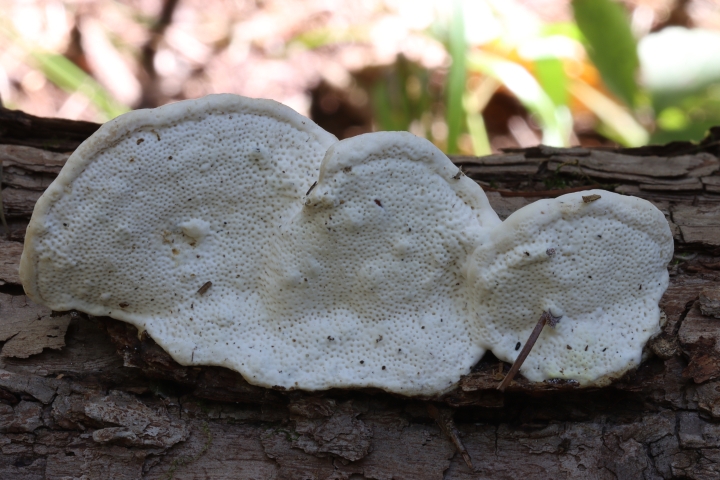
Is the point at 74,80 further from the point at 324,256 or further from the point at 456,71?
the point at 324,256

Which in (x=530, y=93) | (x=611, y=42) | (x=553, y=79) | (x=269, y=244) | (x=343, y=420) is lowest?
(x=343, y=420)

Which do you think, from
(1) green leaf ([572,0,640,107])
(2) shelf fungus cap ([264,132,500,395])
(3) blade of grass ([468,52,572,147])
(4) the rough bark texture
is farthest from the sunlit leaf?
(1) green leaf ([572,0,640,107])

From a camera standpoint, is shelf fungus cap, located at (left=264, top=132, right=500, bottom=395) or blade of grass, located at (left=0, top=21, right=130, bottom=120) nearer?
shelf fungus cap, located at (left=264, top=132, right=500, bottom=395)

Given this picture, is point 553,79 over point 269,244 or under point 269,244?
over

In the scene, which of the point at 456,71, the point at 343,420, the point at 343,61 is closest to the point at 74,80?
the point at 343,61

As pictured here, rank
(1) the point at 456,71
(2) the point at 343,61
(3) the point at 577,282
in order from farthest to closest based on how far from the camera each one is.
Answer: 1. (2) the point at 343,61
2. (1) the point at 456,71
3. (3) the point at 577,282

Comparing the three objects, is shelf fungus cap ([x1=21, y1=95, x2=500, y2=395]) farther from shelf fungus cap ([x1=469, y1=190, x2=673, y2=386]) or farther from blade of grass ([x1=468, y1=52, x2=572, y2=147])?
blade of grass ([x1=468, y1=52, x2=572, y2=147])

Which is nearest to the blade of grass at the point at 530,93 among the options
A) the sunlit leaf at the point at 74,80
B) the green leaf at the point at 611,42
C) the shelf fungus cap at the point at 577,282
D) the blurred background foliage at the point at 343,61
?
the blurred background foliage at the point at 343,61
